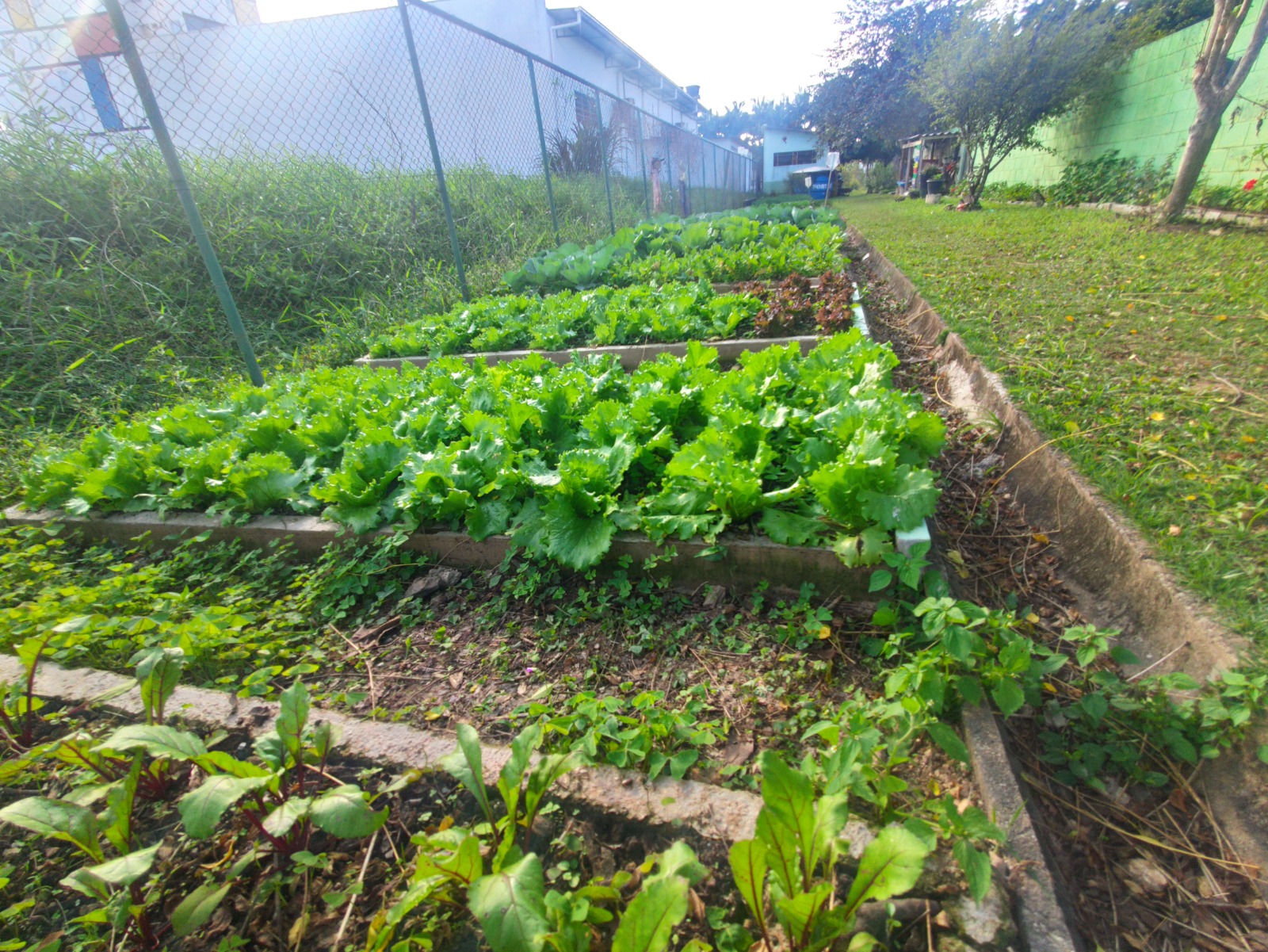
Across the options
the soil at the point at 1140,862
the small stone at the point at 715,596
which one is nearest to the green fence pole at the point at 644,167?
the small stone at the point at 715,596

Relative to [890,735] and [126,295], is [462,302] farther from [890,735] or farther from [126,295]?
[890,735]

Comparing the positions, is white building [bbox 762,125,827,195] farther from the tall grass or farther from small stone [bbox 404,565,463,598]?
small stone [bbox 404,565,463,598]

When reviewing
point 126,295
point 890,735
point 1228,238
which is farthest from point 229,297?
point 1228,238

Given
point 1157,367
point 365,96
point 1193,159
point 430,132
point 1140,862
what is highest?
point 365,96

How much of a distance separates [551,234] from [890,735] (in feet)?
28.6

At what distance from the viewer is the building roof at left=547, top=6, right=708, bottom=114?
15.8 m

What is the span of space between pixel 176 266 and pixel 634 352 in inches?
182

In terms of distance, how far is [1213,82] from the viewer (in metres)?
6.82

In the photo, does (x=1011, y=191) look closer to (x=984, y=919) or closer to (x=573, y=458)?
(x=573, y=458)

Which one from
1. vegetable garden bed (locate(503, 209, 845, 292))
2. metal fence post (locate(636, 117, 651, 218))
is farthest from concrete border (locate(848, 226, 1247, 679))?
metal fence post (locate(636, 117, 651, 218))

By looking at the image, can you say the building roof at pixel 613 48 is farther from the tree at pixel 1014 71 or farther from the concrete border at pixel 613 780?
the concrete border at pixel 613 780

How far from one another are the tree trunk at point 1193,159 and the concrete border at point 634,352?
6692 mm

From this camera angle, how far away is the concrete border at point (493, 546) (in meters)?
2.00

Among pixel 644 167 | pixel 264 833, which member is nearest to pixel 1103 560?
pixel 264 833
